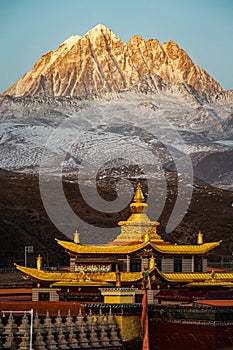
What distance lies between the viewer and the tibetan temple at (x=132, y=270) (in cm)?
5716

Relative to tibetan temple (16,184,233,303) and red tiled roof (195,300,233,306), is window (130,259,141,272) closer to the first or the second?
tibetan temple (16,184,233,303)

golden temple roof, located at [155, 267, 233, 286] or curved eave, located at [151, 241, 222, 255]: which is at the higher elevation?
curved eave, located at [151, 241, 222, 255]

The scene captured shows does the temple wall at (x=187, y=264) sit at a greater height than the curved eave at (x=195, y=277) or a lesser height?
greater

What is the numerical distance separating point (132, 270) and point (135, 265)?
0.32 meters

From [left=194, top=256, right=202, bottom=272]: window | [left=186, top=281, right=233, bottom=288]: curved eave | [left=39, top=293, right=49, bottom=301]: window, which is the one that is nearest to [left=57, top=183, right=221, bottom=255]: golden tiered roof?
[left=194, top=256, right=202, bottom=272]: window

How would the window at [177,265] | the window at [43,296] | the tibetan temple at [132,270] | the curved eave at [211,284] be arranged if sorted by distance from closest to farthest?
the tibetan temple at [132,270], the curved eave at [211,284], the window at [43,296], the window at [177,265]

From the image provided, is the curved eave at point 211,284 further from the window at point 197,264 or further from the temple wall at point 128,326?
the temple wall at point 128,326

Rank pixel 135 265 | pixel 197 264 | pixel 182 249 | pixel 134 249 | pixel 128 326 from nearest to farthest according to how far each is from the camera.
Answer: pixel 128 326
pixel 134 249
pixel 135 265
pixel 182 249
pixel 197 264

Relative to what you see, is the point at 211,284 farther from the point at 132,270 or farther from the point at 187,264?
the point at 132,270

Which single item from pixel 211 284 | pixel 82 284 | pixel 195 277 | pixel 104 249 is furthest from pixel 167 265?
pixel 82 284

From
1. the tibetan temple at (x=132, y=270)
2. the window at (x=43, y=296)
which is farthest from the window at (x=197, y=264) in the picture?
the window at (x=43, y=296)

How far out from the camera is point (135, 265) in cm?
5944

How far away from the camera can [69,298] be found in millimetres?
58125

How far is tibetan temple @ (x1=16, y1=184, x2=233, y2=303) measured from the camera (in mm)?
57156
